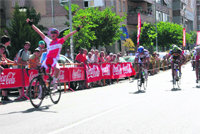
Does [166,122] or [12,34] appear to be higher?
[12,34]

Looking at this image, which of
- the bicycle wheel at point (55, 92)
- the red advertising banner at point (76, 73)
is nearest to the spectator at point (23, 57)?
the bicycle wheel at point (55, 92)

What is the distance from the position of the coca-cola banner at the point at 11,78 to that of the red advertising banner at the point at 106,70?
741 centimetres

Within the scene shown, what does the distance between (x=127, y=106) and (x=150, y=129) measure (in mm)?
3345

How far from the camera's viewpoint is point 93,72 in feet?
61.4

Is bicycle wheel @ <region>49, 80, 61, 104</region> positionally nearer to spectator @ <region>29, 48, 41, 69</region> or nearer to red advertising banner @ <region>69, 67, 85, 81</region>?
spectator @ <region>29, 48, 41, 69</region>

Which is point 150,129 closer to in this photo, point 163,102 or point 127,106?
point 127,106

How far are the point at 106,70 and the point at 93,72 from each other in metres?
1.75

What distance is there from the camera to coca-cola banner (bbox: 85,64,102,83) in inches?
711

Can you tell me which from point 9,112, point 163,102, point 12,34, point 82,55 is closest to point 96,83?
point 82,55

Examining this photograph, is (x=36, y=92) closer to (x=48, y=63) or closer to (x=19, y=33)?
(x=48, y=63)

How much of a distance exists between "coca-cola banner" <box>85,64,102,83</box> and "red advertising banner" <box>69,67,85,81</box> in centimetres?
39

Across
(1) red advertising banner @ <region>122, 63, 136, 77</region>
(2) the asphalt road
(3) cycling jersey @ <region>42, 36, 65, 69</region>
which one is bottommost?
(2) the asphalt road

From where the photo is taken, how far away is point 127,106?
1012cm

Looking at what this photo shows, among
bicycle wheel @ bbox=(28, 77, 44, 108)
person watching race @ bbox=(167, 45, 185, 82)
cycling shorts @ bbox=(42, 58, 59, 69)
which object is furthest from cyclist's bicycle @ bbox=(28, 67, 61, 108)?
person watching race @ bbox=(167, 45, 185, 82)
